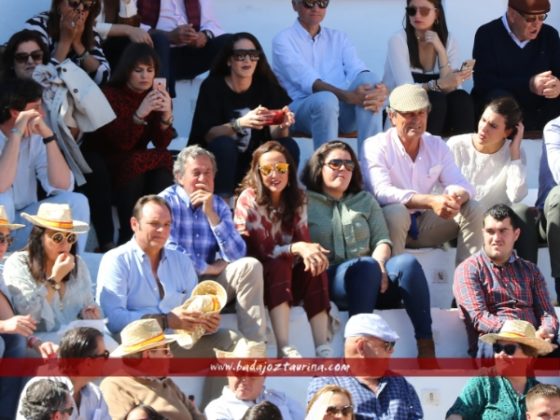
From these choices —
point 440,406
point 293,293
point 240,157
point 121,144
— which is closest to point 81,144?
point 121,144

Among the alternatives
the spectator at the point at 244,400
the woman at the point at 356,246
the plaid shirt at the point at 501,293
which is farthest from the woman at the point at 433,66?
the spectator at the point at 244,400

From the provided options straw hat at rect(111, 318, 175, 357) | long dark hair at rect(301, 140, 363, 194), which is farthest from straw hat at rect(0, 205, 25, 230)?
long dark hair at rect(301, 140, 363, 194)

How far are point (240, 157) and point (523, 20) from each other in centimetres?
235

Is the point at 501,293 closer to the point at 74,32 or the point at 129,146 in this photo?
the point at 129,146

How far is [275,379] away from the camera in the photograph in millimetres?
9695

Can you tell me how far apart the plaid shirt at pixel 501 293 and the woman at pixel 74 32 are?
2.58 metres

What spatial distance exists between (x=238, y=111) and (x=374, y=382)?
8.64 ft

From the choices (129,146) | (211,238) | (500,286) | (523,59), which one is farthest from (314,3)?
(500,286)

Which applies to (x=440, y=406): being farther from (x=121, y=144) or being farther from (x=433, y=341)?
(x=121, y=144)

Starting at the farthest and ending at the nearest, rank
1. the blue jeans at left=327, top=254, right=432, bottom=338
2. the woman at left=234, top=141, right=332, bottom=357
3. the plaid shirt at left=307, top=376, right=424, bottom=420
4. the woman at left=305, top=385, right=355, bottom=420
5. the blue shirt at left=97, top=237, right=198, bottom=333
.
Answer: the blue jeans at left=327, top=254, right=432, bottom=338 → the woman at left=234, top=141, right=332, bottom=357 → the blue shirt at left=97, top=237, right=198, bottom=333 → the plaid shirt at left=307, top=376, right=424, bottom=420 → the woman at left=305, top=385, right=355, bottom=420

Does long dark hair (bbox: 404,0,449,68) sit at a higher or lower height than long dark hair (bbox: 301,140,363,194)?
higher

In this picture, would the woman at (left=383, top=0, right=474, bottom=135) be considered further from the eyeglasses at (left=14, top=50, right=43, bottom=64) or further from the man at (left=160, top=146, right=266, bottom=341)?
the eyeglasses at (left=14, top=50, right=43, bottom=64)

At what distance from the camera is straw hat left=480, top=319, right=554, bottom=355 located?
9836 mm

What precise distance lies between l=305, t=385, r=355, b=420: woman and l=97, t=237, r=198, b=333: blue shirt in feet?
3.39
